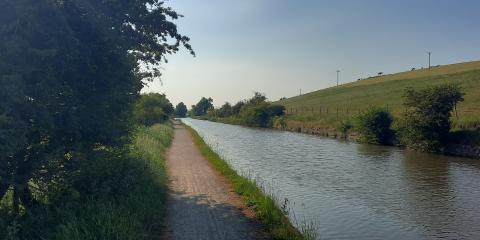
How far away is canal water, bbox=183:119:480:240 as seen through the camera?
13328 mm

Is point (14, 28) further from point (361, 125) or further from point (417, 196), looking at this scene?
point (361, 125)

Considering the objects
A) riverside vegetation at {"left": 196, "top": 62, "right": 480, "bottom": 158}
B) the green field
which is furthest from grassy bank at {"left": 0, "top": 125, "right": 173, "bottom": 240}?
the green field

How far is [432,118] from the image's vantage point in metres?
36.4

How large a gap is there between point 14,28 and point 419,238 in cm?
1134

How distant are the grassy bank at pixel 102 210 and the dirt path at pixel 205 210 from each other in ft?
1.82

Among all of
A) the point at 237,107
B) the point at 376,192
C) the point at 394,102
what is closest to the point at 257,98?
the point at 237,107

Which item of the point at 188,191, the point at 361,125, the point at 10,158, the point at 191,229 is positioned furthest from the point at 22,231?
the point at 361,125

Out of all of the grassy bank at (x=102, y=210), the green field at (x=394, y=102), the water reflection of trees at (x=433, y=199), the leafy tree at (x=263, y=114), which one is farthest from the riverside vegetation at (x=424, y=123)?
the grassy bank at (x=102, y=210)

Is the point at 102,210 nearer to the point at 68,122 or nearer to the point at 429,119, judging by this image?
the point at 68,122

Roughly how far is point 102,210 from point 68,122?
216 centimetres

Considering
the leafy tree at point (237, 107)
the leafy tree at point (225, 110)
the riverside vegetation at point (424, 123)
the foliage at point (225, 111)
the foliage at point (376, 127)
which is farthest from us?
the leafy tree at point (225, 110)

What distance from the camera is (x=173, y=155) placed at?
2897cm

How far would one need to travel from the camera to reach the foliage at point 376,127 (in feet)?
146

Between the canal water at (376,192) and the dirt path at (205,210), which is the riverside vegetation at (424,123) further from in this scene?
the dirt path at (205,210)
